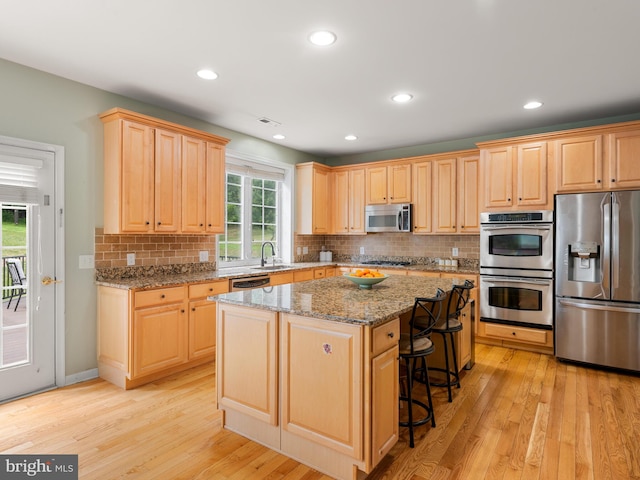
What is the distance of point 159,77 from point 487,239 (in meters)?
3.82

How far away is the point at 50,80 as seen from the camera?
3.11 metres

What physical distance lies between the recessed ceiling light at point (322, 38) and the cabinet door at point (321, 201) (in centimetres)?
315

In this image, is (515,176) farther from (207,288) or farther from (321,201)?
(207,288)

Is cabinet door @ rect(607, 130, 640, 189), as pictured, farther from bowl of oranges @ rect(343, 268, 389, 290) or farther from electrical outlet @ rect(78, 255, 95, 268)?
electrical outlet @ rect(78, 255, 95, 268)

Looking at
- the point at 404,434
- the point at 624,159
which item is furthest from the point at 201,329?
the point at 624,159

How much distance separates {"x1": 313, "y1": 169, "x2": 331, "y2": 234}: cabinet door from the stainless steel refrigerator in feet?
10.4

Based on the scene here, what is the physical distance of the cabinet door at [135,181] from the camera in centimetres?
331

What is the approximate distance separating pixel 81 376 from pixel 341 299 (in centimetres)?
256

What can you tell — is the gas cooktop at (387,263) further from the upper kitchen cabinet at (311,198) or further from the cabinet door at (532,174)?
the cabinet door at (532,174)

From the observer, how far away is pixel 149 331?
3232 mm

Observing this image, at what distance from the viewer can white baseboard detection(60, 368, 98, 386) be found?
3238 mm

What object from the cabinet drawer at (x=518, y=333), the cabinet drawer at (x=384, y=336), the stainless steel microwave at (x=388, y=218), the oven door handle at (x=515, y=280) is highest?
the stainless steel microwave at (x=388, y=218)

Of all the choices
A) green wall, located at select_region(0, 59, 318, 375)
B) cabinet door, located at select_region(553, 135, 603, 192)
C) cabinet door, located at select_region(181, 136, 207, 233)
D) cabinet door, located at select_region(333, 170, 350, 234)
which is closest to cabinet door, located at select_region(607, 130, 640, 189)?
cabinet door, located at select_region(553, 135, 603, 192)

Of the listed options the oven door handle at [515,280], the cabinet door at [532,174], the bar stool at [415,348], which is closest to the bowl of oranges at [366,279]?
the bar stool at [415,348]
